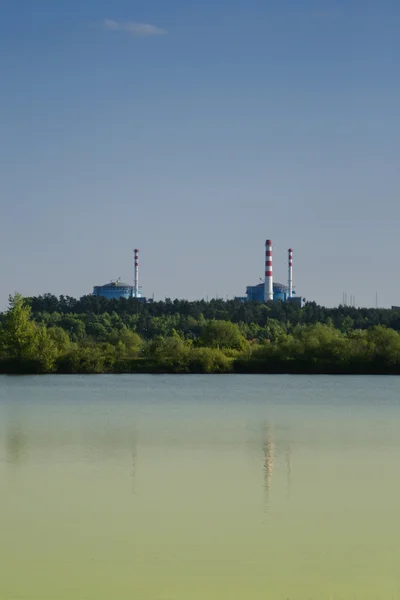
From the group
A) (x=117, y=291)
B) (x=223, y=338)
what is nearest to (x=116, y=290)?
(x=117, y=291)

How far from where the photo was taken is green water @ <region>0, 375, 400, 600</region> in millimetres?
9500

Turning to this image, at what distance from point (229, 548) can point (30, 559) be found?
2104 mm

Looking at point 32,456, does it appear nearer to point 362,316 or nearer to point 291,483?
point 291,483

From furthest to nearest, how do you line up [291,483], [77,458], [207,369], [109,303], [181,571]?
[109,303], [207,369], [77,458], [291,483], [181,571]

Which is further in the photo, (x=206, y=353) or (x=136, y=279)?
(x=136, y=279)

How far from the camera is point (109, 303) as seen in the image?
98.7m

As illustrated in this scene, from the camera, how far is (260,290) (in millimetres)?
107500

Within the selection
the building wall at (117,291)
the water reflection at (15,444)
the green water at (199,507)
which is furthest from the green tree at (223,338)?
the building wall at (117,291)

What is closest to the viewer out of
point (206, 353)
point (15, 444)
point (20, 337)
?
point (15, 444)

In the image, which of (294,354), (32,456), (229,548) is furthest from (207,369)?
(229,548)

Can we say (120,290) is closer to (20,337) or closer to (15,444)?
(20,337)

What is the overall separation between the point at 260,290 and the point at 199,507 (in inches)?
3723

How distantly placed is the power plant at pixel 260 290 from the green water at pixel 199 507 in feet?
236

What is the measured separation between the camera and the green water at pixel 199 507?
374 inches
